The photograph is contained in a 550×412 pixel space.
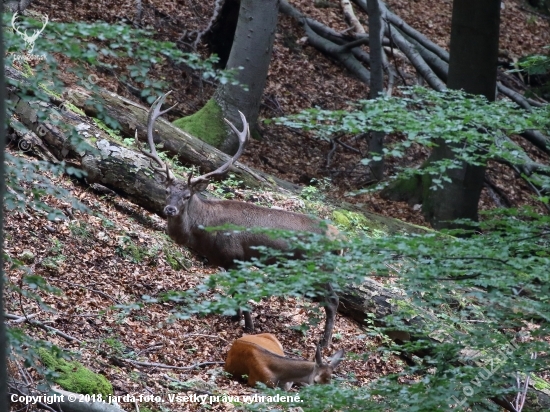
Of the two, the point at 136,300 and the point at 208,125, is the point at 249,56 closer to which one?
the point at 208,125

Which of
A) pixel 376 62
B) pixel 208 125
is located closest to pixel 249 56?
pixel 208 125

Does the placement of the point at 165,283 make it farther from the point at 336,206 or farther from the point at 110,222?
the point at 336,206

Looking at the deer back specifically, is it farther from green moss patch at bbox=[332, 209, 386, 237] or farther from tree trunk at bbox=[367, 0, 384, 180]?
tree trunk at bbox=[367, 0, 384, 180]

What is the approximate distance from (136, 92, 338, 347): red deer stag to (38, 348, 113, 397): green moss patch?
2873 millimetres

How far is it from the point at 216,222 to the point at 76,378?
3569 mm

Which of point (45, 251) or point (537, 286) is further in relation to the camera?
point (45, 251)

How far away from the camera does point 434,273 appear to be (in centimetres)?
483

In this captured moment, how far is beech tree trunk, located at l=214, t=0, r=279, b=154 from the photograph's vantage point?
45.4 ft

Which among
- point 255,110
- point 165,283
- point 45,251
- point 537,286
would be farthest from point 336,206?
point 537,286

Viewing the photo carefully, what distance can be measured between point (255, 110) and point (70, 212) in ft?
20.1

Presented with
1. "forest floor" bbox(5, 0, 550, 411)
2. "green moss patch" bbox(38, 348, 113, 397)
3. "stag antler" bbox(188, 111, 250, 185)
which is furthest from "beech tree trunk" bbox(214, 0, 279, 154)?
"green moss patch" bbox(38, 348, 113, 397)

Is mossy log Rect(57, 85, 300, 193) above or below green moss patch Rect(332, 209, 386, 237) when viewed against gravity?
above

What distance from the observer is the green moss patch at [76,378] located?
599 centimetres

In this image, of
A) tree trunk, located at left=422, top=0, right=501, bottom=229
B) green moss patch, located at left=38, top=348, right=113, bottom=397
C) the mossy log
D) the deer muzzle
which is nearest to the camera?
green moss patch, located at left=38, top=348, right=113, bottom=397
